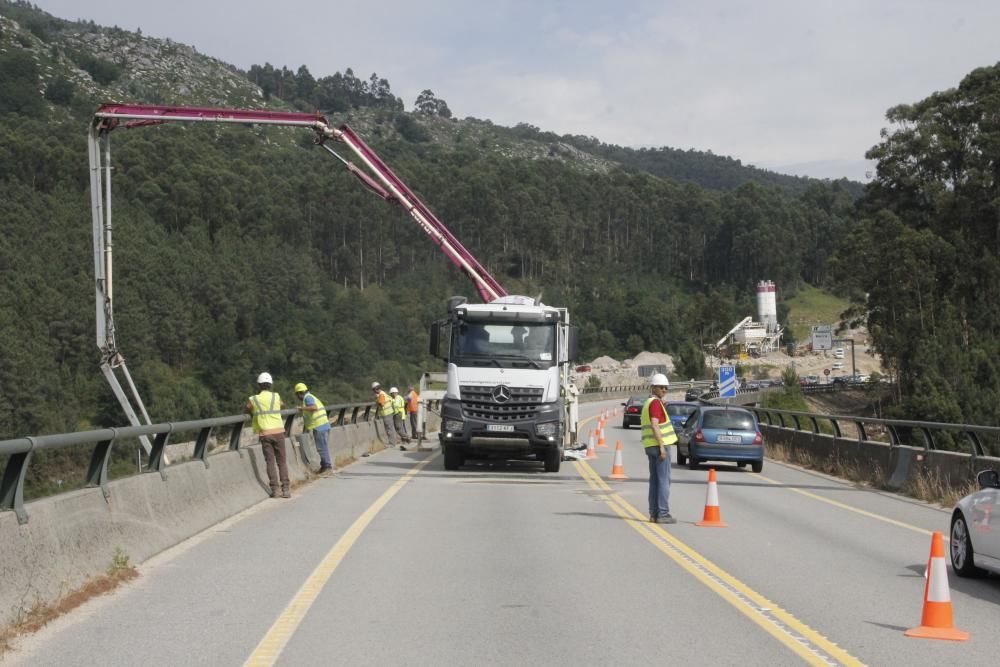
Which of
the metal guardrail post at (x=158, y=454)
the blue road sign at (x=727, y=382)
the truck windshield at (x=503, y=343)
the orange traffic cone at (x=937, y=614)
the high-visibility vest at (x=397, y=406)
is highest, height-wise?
the truck windshield at (x=503, y=343)

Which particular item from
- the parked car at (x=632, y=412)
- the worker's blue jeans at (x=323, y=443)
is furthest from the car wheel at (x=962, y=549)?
the parked car at (x=632, y=412)

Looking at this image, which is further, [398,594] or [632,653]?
[398,594]

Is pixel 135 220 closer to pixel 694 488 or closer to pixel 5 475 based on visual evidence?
pixel 694 488

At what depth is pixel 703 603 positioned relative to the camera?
9.41 metres

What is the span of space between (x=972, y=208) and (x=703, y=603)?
226 feet

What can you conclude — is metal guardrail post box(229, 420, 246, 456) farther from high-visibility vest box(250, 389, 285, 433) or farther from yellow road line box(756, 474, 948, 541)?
yellow road line box(756, 474, 948, 541)

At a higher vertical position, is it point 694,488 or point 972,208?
point 972,208

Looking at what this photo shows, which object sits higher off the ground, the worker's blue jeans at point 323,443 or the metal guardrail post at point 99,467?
the metal guardrail post at point 99,467

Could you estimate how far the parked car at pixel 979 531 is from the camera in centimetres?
1011

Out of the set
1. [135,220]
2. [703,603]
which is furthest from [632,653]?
[135,220]

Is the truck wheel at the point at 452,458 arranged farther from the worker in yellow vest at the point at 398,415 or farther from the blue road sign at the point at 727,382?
the blue road sign at the point at 727,382

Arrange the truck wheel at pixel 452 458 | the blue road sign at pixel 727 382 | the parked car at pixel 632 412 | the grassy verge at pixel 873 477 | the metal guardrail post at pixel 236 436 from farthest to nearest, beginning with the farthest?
the parked car at pixel 632 412 → the blue road sign at pixel 727 382 → the truck wheel at pixel 452 458 → the grassy verge at pixel 873 477 → the metal guardrail post at pixel 236 436

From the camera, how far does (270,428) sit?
683 inches

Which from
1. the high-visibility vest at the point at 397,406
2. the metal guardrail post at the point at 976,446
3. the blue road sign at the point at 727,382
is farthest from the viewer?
the blue road sign at the point at 727,382
